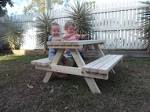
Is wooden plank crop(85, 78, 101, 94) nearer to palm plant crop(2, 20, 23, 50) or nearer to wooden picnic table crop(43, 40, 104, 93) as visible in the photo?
wooden picnic table crop(43, 40, 104, 93)

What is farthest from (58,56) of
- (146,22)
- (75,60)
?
(146,22)

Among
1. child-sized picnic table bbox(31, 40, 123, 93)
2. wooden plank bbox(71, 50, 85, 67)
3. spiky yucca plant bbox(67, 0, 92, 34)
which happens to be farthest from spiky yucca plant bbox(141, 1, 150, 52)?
wooden plank bbox(71, 50, 85, 67)

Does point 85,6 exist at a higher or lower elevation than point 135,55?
higher

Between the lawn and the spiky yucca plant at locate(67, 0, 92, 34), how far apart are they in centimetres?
317

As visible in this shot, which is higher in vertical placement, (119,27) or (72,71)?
(119,27)

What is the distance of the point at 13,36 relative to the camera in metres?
8.38

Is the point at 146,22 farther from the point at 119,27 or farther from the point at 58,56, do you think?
the point at 58,56

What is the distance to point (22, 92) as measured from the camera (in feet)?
9.71

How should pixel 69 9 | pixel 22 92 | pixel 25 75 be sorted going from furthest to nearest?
1. pixel 69 9
2. pixel 25 75
3. pixel 22 92

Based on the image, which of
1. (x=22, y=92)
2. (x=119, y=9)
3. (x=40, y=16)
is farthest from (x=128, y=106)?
(x=40, y=16)

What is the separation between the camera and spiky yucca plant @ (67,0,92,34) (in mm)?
6703

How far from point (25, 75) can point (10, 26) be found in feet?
17.6

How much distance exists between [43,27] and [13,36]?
1571mm

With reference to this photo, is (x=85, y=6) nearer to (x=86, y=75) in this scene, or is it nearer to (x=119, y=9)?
(x=119, y=9)
